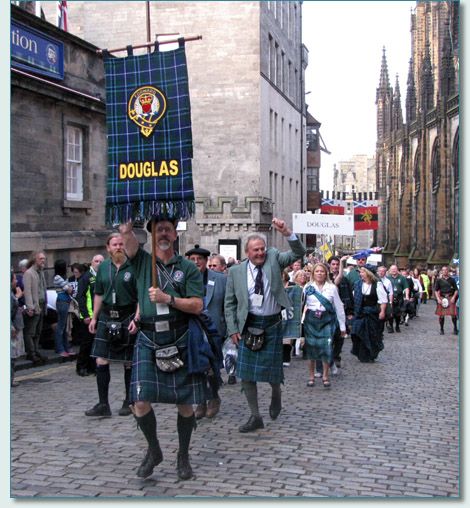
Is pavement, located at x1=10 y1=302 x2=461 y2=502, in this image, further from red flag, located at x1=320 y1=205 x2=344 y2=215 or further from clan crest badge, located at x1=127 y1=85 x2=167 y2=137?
red flag, located at x1=320 y1=205 x2=344 y2=215

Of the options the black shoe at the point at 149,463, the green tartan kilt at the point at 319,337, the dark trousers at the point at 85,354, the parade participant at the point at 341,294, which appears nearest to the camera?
the black shoe at the point at 149,463

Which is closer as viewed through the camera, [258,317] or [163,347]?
[163,347]

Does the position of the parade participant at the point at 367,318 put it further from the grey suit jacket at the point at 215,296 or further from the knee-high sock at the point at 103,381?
the knee-high sock at the point at 103,381

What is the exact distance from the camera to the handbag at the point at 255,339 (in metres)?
8.02

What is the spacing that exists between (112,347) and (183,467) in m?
2.55

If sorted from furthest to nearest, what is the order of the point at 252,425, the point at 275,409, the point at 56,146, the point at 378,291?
the point at 56,146 < the point at 378,291 < the point at 275,409 < the point at 252,425

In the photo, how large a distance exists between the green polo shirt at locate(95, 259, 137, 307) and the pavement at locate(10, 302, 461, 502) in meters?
1.25

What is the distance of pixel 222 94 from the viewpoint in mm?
30625

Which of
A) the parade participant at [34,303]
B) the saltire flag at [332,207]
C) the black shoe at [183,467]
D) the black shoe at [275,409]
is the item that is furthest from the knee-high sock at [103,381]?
the saltire flag at [332,207]

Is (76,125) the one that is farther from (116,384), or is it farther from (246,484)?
(246,484)

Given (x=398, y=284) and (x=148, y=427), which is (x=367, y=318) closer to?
(x=148, y=427)

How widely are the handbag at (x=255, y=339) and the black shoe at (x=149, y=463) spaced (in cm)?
206

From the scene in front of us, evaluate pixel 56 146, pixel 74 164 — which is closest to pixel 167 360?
pixel 56 146

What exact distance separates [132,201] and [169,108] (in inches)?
31.4
